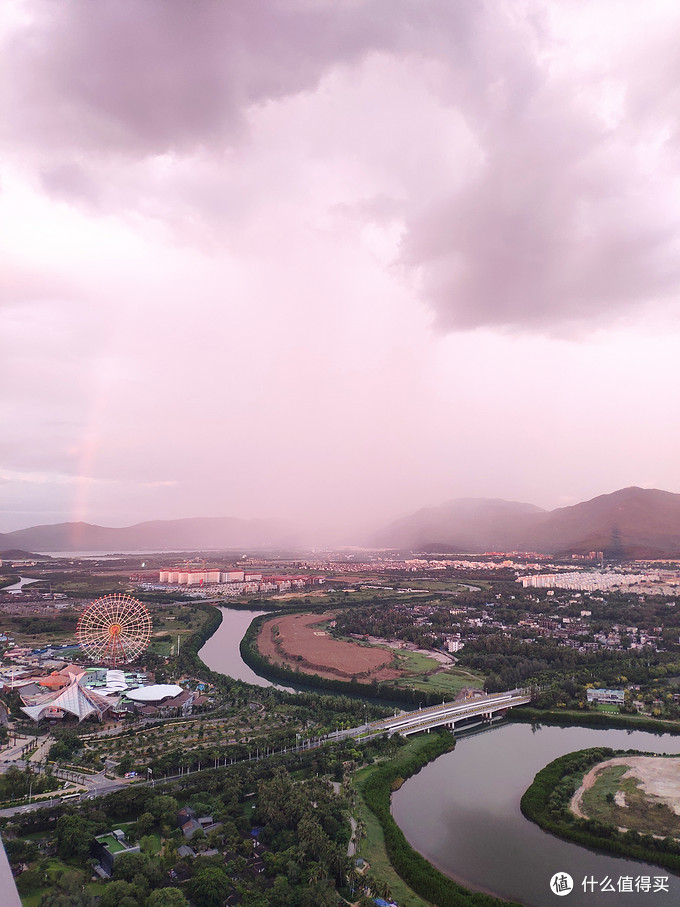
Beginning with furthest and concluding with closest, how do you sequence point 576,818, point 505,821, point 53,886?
point 505,821 → point 576,818 → point 53,886

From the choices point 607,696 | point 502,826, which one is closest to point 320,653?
point 607,696

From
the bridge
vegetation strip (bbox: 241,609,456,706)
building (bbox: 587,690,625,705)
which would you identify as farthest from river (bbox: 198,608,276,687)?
building (bbox: 587,690,625,705)

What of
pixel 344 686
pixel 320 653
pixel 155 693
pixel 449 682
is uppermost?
pixel 155 693

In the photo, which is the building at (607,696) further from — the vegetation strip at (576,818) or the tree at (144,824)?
the tree at (144,824)

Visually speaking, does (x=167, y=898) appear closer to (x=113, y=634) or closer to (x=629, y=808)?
(x=629, y=808)

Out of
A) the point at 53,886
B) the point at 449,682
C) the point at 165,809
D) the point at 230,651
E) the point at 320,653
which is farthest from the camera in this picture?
the point at 230,651

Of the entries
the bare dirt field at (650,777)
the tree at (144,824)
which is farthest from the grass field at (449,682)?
the tree at (144,824)

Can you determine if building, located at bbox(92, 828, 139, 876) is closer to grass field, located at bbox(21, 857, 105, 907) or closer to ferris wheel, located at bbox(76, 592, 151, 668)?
grass field, located at bbox(21, 857, 105, 907)

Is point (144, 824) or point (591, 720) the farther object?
point (591, 720)
